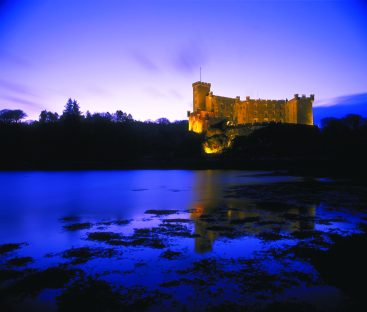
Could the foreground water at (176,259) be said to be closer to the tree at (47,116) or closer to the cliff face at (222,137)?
the cliff face at (222,137)

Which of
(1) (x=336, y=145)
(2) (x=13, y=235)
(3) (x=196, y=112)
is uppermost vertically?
(3) (x=196, y=112)

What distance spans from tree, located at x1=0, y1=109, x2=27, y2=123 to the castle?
79417 millimetres

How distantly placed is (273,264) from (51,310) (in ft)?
14.1

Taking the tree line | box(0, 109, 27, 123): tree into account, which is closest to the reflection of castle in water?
the tree line

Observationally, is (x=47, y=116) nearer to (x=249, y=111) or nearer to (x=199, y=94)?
(x=199, y=94)

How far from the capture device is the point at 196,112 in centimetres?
7838

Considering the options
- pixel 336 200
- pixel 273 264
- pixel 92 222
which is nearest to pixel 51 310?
pixel 273 264

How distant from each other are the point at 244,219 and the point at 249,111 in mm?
68400

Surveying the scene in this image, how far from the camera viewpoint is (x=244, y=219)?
11.0 meters

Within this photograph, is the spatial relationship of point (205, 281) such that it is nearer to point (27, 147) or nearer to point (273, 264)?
point (273, 264)

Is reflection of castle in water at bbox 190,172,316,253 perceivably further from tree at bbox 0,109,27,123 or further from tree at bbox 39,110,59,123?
tree at bbox 0,109,27,123

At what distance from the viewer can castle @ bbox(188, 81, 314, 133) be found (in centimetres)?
7531

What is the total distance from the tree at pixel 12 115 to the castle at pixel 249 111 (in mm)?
79417

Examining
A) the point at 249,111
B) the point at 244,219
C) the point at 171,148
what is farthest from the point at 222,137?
the point at 244,219
